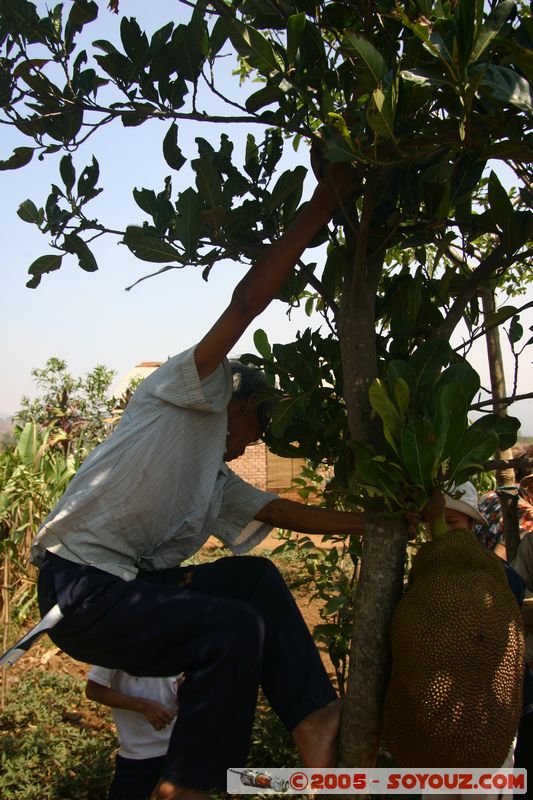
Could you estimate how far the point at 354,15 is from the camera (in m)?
1.56

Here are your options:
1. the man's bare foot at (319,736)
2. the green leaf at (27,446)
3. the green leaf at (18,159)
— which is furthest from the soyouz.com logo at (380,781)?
Answer: the green leaf at (27,446)

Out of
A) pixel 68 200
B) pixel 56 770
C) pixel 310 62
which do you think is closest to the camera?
pixel 310 62

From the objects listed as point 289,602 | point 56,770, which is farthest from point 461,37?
point 56,770

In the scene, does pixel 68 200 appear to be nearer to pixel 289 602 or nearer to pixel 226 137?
pixel 226 137

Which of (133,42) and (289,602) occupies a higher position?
(133,42)

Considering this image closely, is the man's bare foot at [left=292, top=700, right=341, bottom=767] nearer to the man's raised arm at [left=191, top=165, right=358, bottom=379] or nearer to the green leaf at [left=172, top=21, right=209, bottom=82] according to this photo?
the man's raised arm at [left=191, top=165, right=358, bottom=379]

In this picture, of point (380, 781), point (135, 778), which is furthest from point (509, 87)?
point (135, 778)

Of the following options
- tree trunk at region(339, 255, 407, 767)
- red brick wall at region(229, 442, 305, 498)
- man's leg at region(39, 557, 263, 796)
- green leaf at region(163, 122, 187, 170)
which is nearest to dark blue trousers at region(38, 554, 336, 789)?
man's leg at region(39, 557, 263, 796)

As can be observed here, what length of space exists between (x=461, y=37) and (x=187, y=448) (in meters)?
1.08

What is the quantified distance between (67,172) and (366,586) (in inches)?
46.3

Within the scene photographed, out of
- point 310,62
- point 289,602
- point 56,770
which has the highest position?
point 310,62

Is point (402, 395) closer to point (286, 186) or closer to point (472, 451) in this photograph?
point (472, 451)

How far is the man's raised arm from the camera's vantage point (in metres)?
1.57

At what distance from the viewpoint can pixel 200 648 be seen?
1644mm
